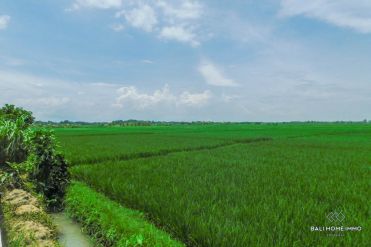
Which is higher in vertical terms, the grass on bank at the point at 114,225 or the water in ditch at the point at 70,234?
the grass on bank at the point at 114,225

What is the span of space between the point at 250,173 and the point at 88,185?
428 centimetres

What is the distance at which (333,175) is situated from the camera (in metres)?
8.22

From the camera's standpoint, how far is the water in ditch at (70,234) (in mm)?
4734

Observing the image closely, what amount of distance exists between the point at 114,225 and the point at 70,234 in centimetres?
110

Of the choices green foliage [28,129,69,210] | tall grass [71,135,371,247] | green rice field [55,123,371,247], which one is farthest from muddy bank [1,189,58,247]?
tall grass [71,135,371,247]

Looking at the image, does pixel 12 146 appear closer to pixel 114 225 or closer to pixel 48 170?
pixel 48 170

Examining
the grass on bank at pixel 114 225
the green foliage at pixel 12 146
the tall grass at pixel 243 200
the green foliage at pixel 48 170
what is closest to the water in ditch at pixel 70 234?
the grass on bank at pixel 114 225

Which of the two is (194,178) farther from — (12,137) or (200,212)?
(12,137)

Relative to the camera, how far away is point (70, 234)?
5145 mm

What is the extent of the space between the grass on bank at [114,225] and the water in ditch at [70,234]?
0.11 meters

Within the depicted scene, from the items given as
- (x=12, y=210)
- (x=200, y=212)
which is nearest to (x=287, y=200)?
(x=200, y=212)

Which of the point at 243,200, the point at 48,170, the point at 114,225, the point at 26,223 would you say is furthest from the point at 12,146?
the point at 243,200

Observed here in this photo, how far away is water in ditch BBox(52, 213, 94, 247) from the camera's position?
15.5ft

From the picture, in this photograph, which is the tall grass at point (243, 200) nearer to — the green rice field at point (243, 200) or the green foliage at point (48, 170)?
the green rice field at point (243, 200)
